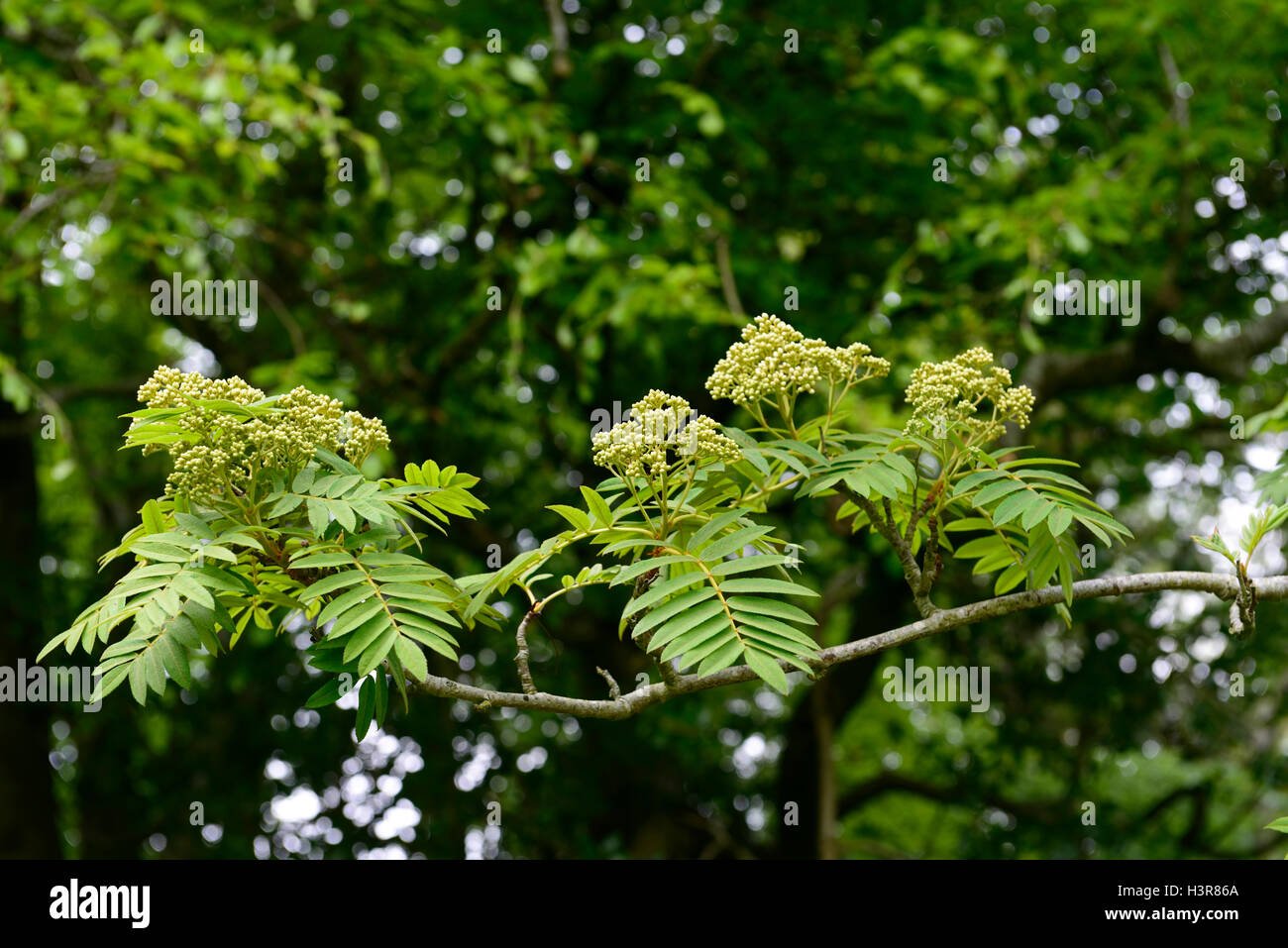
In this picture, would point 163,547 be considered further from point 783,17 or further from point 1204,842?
point 1204,842

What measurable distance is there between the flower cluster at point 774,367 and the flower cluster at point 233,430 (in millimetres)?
640

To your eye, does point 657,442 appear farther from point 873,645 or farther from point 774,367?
point 873,645

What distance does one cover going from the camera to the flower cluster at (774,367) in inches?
84.9

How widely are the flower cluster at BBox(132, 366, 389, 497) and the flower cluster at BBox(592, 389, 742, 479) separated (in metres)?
0.42

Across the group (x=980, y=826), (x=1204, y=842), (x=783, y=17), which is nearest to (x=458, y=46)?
(x=783, y=17)

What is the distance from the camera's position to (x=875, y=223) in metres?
8.27

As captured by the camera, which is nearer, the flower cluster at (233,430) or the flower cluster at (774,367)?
the flower cluster at (233,430)

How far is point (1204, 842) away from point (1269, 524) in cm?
857

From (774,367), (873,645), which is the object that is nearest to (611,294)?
(774,367)

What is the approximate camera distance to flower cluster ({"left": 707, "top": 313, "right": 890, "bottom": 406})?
2156 millimetres

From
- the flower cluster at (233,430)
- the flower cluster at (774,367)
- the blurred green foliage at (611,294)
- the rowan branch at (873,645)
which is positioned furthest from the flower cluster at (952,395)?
the blurred green foliage at (611,294)

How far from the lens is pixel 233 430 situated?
6.39ft

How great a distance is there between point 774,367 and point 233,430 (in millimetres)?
940

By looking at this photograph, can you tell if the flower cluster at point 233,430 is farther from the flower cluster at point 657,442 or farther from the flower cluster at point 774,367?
the flower cluster at point 774,367
